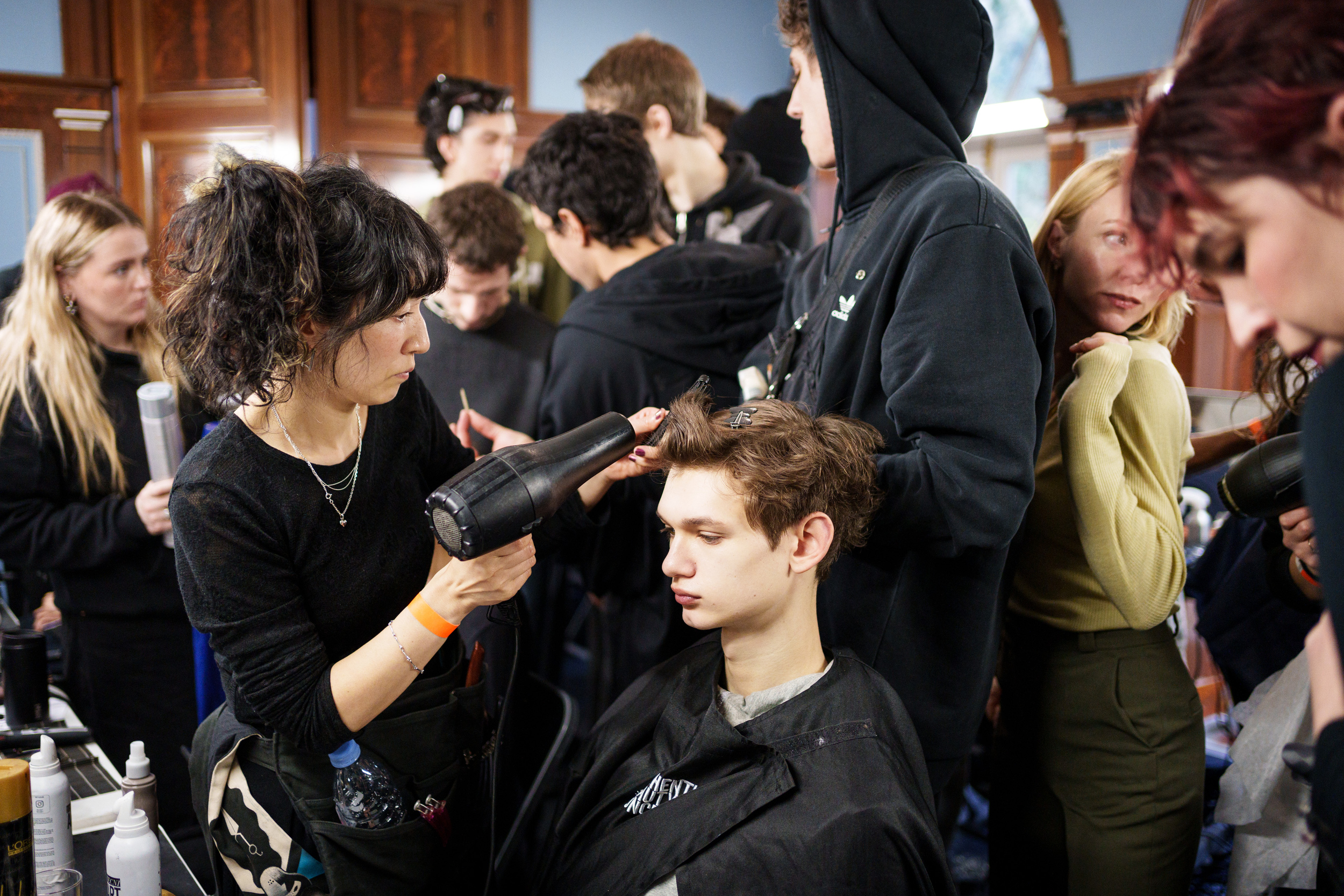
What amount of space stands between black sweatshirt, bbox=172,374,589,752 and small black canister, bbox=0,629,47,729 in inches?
23.2

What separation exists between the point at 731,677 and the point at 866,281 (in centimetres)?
65

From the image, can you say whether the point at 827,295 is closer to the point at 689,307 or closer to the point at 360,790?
the point at 689,307

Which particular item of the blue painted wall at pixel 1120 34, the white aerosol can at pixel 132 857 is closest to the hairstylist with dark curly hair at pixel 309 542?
the white aerosol can at pixel 132 857

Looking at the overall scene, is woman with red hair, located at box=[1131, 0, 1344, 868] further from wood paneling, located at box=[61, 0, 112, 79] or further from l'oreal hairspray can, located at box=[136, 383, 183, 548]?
wood paneling, located at box=[61, 0, 112, 79]

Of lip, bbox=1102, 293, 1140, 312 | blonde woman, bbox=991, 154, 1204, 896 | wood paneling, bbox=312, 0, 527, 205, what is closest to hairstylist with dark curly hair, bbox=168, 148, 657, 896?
blonde woman, bbox=991, 154, 1204, 896

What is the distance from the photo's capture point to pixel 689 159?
2.97m

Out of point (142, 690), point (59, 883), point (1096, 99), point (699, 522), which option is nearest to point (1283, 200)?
point (699, 522)

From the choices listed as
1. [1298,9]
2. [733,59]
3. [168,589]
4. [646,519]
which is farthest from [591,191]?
[733,59]

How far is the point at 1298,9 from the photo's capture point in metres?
0.67

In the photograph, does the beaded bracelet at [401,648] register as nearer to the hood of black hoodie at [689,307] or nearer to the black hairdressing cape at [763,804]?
the black hairdressing cape at [763,804]

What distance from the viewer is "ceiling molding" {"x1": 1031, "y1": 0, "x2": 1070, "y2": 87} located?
5340 millimetres

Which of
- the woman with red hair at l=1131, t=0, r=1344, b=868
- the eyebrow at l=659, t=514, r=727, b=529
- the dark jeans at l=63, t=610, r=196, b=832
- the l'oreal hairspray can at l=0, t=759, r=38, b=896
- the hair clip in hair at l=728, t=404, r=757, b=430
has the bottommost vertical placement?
the dark jeans at l=63, t=610, r=196, b=832

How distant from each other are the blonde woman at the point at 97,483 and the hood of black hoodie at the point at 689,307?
97 centimetres

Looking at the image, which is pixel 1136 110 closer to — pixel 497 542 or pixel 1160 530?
pixel 497 542
